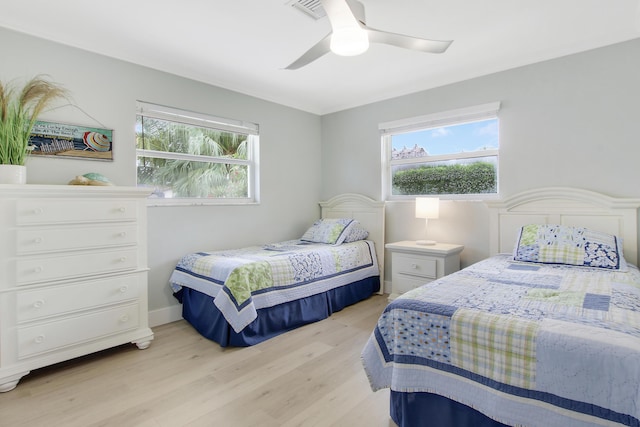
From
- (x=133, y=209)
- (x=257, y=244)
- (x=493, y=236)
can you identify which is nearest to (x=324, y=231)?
(x=257, y=244)

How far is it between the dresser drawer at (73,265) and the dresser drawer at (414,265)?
2.41m

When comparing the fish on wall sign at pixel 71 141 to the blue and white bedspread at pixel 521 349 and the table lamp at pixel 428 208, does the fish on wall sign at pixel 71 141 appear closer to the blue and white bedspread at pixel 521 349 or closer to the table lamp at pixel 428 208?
the blue and white bedspread at pixel 521 349

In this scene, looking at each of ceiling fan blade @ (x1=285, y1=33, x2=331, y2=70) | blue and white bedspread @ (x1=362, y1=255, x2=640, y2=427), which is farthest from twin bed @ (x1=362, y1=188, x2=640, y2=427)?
ceiling fan blade @ (x1=285, y1=33, x2=331, y2=70)

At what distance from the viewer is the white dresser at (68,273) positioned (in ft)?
6.61

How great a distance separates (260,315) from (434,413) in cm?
157

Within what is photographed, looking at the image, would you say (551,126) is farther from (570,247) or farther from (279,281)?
(279,281)

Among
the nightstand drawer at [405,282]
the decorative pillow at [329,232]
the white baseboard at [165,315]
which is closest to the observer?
the white baseboard at [165,315]

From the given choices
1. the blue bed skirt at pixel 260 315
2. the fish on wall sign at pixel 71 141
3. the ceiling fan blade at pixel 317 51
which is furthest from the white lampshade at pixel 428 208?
the fish on wall sign at pixel 71 141

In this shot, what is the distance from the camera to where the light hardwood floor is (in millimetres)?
1721

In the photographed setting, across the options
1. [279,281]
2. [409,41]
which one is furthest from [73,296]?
[409,41]

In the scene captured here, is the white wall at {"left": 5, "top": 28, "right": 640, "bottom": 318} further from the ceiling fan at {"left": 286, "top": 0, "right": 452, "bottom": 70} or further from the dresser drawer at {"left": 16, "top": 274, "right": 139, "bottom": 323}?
the ceiling fan at {"left": 286, "top": 0, "right": 452, "bottom": 70}

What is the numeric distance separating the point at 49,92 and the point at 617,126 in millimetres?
4321

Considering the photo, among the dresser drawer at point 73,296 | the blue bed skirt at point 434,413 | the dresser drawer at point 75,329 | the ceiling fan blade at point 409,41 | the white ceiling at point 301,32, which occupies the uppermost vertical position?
the white ceiling at point 301,32

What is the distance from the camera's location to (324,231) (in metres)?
3.88
